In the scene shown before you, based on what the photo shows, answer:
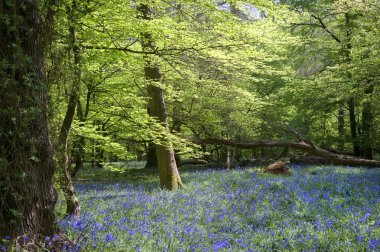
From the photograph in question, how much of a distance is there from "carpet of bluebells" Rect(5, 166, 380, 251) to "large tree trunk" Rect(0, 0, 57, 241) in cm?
73

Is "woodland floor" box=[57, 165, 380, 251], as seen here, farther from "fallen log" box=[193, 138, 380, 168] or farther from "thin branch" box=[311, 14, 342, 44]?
"thin branch" box=[311, 14, 342, 44]

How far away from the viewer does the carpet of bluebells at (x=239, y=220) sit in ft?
16.8

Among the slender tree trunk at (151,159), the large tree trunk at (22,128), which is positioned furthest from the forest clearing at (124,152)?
the slender tree trunk at (151,159)

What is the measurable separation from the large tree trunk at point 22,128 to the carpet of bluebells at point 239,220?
0.73 metres

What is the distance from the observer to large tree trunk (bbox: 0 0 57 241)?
3.85 meters

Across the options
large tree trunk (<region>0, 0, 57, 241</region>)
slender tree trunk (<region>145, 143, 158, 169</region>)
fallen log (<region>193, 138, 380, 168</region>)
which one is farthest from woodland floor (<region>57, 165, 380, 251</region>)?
slender tree trunk (<region>145, 143, 158, 169</region>)

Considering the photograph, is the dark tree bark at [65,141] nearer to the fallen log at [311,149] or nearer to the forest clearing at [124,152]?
Result: the forest clearing at [124,152]

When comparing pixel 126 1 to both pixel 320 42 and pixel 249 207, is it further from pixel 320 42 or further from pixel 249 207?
pixel 320 42

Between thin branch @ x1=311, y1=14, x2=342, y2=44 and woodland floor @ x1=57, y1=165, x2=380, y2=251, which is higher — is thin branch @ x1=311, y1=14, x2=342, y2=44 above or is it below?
above

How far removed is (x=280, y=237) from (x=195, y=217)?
176 cm

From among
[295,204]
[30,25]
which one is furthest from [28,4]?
[295,204]

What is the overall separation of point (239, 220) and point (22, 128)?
4695 millimetres

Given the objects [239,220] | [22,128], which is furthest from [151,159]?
[22,128]

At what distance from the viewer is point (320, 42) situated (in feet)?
65.5
